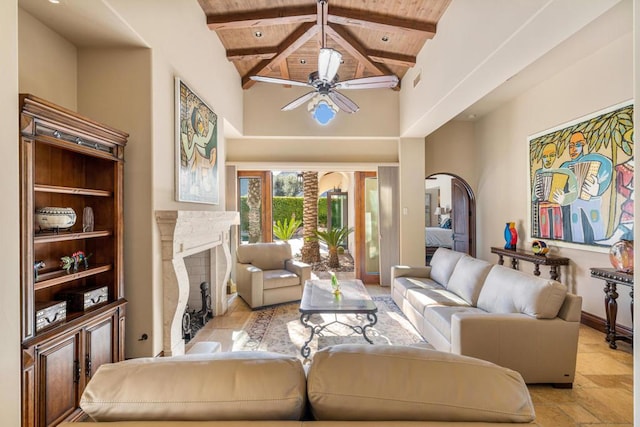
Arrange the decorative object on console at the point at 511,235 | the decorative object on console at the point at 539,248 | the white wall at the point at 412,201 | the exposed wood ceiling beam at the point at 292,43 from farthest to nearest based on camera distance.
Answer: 1. the white wall at the point at 412,201
2. the decorative object on console at the point at 511,235
3. the decorative object on console at the point at 539,248
4. the exposed wood ceiling beam at the point at 292,43

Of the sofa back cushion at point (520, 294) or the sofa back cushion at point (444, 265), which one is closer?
the sofa back cushion at point (520, 294)

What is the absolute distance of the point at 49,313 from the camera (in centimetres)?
178

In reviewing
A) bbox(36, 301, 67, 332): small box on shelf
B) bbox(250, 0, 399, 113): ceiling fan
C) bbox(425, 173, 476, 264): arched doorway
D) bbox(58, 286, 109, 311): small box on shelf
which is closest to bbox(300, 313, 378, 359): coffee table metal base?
bbox(58, 286, 109, 311): small box on shelf

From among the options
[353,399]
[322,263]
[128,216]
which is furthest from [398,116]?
[353,399]

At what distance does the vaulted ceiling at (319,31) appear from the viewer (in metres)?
3.32

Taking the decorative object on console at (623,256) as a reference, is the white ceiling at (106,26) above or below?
above

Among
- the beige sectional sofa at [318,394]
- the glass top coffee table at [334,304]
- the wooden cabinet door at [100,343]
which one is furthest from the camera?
the glass top coffee table at [334,304]

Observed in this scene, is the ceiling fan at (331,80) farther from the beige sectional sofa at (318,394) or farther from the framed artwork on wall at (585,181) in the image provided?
the beige sectional sofa at (318,394)

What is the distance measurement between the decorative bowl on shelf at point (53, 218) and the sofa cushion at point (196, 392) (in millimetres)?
1339

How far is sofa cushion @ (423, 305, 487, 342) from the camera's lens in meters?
2.69

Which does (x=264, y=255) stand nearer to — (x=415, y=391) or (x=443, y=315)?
(x=443, y=315)

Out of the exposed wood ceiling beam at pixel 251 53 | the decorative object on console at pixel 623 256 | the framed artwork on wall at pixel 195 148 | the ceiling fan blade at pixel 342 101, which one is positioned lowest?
the decorative object on console at pixel 623 256

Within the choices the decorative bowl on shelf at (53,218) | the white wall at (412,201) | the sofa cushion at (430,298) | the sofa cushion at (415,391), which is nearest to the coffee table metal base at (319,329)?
the sofa cushion at (430,298)

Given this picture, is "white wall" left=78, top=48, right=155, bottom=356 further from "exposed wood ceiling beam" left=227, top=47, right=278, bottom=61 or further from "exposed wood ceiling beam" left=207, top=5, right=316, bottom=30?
"exposed wood ceiling beam" left=227, top=47, right=278, bottom=61
